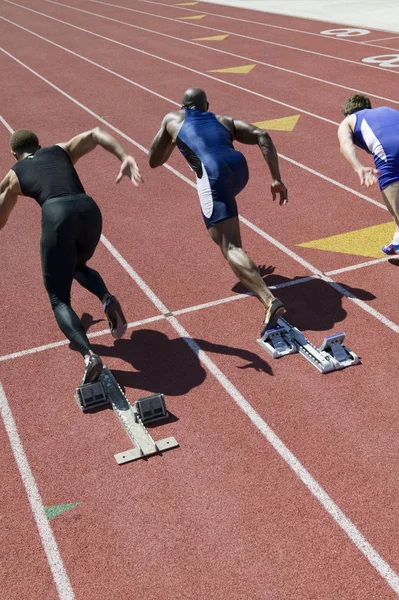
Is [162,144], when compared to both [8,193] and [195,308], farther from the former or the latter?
[8,193]

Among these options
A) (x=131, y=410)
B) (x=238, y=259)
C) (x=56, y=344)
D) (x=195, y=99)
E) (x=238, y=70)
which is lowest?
(x=238, y=70)

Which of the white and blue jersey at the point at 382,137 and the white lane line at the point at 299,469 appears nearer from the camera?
the white lane line at the point at 299,469

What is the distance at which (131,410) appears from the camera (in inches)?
201

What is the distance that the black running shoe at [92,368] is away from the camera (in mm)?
5098

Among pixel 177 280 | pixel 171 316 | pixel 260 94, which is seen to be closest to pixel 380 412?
pixel 171 316

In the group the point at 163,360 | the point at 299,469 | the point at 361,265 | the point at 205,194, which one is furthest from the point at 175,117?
the point at 299,469

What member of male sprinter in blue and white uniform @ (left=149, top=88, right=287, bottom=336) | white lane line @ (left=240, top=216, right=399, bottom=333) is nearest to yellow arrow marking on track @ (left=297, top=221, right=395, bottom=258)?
white lane line @ (left=240, top=216, right=399, bottom=333)

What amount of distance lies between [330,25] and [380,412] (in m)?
18.9

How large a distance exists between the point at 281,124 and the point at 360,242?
5007 mm

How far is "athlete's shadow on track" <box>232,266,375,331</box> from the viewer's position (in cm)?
623

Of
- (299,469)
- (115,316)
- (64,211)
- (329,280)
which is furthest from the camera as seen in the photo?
(329,280)

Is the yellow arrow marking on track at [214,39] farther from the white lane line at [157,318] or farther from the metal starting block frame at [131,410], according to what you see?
the metal starting block frame at [131,410]

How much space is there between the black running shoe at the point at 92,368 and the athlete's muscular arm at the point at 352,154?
2565mm

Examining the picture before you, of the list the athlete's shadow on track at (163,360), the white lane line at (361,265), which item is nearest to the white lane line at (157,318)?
the athlete's shadow on track at (163,360)
